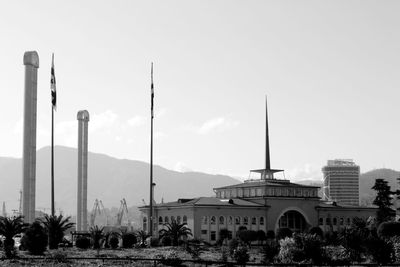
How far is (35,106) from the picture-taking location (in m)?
75.2

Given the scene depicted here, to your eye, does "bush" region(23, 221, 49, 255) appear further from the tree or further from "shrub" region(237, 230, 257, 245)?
the tree

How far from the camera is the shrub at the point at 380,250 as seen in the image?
4534 centimetres

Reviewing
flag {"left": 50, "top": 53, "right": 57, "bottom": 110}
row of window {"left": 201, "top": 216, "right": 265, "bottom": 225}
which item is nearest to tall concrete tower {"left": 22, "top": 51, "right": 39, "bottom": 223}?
flag {"left": 50, "top": 53, "right": 57, "bottom": 110}

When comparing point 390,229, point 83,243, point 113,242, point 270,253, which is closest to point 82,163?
point 113,242

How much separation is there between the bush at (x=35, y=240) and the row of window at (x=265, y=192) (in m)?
54.5

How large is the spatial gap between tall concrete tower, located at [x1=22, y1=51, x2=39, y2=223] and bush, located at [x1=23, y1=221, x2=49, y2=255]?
1985 centimetres

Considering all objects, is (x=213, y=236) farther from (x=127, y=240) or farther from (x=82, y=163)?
(x=127, y=240)

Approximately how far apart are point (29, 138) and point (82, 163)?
84.3ft

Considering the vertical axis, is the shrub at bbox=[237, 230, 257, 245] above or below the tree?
below

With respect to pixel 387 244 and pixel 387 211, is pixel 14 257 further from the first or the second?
pixel 387 211

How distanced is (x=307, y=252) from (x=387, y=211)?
5858cm

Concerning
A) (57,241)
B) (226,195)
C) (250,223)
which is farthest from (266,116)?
(57,241)

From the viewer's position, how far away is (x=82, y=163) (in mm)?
99562

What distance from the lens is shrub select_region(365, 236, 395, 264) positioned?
4534 cm
